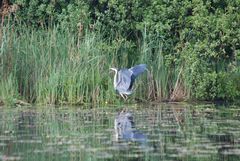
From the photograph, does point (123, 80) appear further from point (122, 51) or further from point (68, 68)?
point (122, 51)

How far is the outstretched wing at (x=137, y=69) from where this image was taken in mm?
14795

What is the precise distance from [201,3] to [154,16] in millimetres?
992

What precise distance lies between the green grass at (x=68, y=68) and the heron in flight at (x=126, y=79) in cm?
29

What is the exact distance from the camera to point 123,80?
14531 mm

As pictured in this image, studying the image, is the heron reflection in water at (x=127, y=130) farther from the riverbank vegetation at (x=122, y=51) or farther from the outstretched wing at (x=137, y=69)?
the riverbank vegetation at (x=122, y=51)

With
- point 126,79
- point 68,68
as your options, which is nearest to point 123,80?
point 126,79

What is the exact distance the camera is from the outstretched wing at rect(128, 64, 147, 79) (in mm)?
14795

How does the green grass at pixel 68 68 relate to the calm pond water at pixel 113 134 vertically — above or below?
above

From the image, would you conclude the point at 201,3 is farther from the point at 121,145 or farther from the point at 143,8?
A: the point at 121,145

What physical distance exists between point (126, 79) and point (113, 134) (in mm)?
3756

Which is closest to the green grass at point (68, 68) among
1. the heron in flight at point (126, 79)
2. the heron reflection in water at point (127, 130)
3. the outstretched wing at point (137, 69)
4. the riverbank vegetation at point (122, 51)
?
the riverbank vegetation at point (122, 51)

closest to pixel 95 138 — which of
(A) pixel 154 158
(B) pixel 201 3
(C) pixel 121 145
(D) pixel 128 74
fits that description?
(C) pixel 121 145

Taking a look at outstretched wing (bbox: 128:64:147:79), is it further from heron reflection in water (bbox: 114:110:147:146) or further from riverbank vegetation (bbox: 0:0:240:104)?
heron reflection in water (bbox: 114:110:147:146)

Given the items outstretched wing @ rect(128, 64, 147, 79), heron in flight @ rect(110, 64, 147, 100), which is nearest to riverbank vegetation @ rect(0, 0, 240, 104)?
heron in flight @ rect(110, 64, 147, 100)
